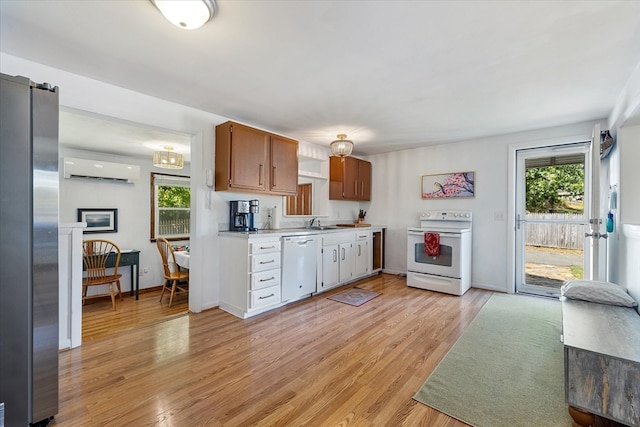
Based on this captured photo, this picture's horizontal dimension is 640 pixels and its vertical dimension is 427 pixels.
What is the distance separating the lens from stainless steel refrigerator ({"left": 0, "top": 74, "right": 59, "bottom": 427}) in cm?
134

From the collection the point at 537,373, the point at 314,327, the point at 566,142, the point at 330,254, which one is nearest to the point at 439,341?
the point at 537,373

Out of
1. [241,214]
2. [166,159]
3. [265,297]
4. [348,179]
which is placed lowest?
[265,297]

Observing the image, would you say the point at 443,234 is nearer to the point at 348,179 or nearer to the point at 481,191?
the point at 481,191

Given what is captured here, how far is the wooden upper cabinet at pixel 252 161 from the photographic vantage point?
319cm

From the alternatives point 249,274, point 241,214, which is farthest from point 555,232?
point 241,214

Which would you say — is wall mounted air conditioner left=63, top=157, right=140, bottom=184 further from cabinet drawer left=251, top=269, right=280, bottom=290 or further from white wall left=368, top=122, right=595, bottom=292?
white wall left=368, top=122, right=595, bottom=292

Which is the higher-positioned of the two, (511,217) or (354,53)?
(354,53)

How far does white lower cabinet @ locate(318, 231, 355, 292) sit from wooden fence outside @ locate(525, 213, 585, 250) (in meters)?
2.55

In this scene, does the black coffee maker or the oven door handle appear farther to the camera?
the oven door handle

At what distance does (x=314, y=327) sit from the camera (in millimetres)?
2812

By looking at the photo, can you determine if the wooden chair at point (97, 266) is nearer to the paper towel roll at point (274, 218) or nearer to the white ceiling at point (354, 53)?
the paper towel roll at point (274, 218)

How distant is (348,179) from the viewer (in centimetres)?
498

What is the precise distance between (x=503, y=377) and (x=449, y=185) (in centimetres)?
317

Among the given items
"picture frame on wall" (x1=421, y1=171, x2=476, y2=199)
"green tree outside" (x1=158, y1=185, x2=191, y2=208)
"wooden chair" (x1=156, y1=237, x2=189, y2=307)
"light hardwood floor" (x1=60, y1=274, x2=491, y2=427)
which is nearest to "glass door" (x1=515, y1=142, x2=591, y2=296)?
"picture frame on wall" (x1=421, y1=171, x2=476, y2=199)
